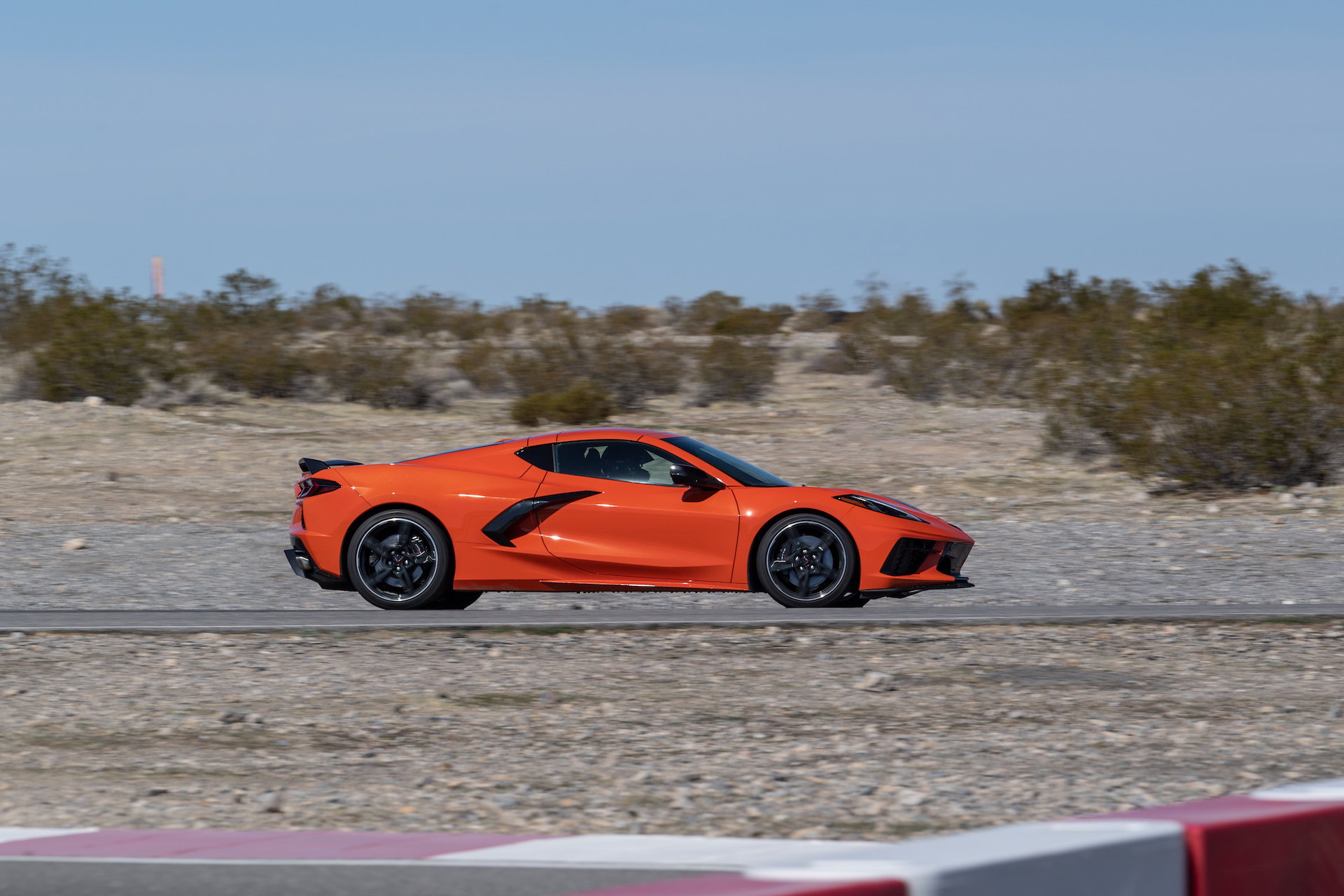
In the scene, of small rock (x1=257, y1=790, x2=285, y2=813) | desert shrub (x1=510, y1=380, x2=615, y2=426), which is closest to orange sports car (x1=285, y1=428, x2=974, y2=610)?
small rock (x1=257, y1=790, x2=285, y2=813)

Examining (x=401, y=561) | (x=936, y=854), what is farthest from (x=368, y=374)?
(x=936, y=854)

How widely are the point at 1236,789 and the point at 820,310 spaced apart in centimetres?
5283

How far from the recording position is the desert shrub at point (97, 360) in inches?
1208

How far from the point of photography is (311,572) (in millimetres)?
11688

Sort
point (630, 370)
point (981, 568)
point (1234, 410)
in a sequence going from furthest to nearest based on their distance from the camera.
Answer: point (630, 370) → point (1234, 410) → point (981, 568)

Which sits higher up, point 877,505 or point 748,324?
point 748,324

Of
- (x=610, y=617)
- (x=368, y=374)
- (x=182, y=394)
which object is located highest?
(x=368, y=374)

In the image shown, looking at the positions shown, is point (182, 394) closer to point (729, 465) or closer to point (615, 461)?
point (615, 461)

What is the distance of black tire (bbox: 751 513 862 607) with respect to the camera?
11.1 meters

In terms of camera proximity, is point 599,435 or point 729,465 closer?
point 729,465

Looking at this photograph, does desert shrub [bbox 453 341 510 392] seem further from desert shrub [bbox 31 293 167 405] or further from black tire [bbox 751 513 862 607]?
black tire [bbox 751 513 862 607]

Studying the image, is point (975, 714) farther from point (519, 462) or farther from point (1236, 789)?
point (519, 462)

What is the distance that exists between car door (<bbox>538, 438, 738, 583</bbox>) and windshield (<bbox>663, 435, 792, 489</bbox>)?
0.19 m

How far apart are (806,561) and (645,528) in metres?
1.10
